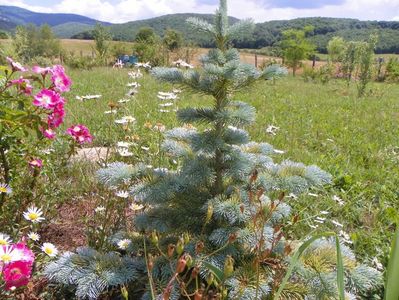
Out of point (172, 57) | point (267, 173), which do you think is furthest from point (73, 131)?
point (172, 57)

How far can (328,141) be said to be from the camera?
505cm

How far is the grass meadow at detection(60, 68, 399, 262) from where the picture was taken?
283 centimetres

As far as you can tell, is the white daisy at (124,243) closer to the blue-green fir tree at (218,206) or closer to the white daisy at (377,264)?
the blue-green fir tree at (218,206)

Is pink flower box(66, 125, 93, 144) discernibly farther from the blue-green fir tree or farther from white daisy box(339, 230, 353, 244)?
white daisy box(339, 230, 353, 244)

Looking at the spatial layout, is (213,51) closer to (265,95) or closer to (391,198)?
(391,198)

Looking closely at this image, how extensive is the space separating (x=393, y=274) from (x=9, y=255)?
111 cm

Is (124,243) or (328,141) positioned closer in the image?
(124,243)

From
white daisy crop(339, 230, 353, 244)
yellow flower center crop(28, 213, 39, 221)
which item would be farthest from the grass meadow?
yellow flower center crop(28, 213, 39, 221)

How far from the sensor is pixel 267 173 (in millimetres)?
1805

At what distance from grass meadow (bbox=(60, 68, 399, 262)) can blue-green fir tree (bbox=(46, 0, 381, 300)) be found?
16 centimetres

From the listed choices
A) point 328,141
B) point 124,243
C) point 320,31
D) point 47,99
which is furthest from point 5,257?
point 320,31

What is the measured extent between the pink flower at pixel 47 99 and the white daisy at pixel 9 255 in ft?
2.73

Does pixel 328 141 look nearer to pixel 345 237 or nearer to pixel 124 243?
pixel 345 237

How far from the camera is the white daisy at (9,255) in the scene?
1.24 meters
